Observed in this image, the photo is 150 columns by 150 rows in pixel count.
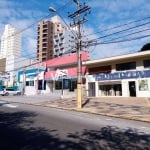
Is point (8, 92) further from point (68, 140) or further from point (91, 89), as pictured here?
point (68, 140)

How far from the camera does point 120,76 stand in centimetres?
3306

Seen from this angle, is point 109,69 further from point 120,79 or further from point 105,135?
point 105,135

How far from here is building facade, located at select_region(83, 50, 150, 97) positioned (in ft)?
101

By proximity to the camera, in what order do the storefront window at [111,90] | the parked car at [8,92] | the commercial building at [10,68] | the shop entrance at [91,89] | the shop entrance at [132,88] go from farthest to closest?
the commercial building at [10,68], the parked car at [8,92], the shop entrance at [91,89], the storefront window at [111,90], the shop entrance at [132,88]

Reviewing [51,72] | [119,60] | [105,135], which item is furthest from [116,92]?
[105,135]

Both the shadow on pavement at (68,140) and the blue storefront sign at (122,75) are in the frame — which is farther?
the blue storefront sign at (122,75)

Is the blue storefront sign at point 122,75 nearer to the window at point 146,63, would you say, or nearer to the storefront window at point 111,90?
the window at point 146,63

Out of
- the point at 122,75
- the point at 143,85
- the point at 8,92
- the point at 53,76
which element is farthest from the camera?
the point at 8,92

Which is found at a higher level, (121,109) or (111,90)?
(111,90)

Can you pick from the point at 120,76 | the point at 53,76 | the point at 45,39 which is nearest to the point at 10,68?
the point at 53,76

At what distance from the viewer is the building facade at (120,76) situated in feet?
101

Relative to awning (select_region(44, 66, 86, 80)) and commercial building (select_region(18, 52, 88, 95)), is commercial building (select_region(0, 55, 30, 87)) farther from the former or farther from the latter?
awning (select_region(44, 66, 86, 80))

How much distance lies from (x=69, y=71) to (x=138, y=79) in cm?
1254

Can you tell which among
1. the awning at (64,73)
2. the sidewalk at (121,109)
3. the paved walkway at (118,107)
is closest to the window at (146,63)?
the paved walkway at (118,107)
